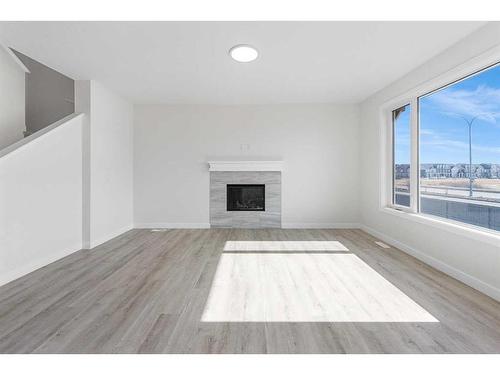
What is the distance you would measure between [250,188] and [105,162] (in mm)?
2611

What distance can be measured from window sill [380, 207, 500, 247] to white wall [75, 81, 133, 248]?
4.37 metres

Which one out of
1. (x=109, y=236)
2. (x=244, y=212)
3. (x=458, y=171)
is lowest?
(x=109, y=236)

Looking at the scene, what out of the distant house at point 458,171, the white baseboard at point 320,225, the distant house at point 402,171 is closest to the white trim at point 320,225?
the white baseboard at point 320,225

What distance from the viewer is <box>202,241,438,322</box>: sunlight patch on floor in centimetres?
207

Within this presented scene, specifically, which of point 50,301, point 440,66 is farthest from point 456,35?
point 50,301

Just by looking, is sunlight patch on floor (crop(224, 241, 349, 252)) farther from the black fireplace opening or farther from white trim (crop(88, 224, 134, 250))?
white trim (crop(88, 224, 134, 250))

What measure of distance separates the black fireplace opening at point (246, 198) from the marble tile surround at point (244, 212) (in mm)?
94

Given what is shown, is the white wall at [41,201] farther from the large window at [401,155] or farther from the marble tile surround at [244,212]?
the large window at [401,155]

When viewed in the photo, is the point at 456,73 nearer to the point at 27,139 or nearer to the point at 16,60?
the point at 27,139

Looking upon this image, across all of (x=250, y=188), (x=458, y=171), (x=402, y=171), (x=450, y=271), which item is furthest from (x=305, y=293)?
(x=250, y=188)

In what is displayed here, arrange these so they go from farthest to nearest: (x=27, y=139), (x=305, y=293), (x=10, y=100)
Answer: (x=10, y=100), (x=27, y=139), (x=305, y=293)

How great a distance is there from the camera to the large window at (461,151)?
8.79ft

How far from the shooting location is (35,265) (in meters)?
3.14
